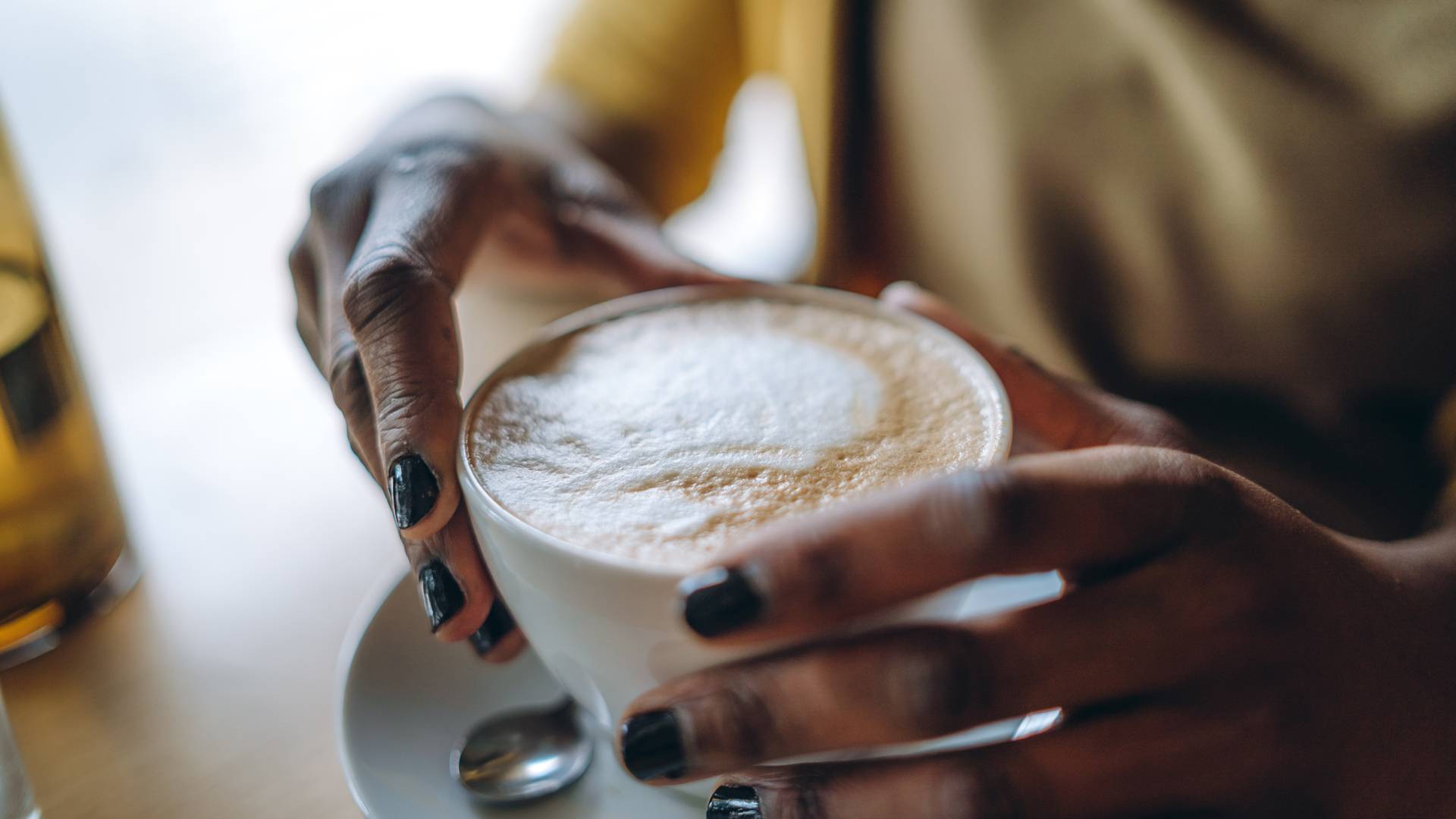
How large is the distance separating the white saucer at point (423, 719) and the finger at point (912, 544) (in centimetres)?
18

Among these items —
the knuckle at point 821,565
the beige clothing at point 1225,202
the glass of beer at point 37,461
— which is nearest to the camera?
the knuckle at point 821,565

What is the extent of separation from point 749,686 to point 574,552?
0.30ft

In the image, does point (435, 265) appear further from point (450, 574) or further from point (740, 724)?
point (740, 724)

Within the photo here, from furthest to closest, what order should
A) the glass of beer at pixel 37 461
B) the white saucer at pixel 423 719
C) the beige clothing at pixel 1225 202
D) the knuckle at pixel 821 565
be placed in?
the beige clothing at pixel 1225 202 → the glass of beer at pixel 37 461 → the white saucer at pixel 423 719 → the knuckle at pixel 821 565

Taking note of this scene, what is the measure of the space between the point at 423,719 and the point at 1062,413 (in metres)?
0.43

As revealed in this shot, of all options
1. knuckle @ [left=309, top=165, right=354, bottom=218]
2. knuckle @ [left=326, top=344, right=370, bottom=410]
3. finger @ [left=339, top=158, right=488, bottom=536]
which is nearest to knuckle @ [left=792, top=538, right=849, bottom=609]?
finger @ [left=339, top=158, right=488, bottom=536]

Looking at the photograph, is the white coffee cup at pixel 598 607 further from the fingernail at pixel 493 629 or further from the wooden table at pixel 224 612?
the wooden table at pixel 224 612

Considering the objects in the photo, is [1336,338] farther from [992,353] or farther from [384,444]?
[384,444]

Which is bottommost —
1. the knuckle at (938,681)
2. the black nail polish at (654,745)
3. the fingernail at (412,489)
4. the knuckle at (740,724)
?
the black nail polish at (654,745)

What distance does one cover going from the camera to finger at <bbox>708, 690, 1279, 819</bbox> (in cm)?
38

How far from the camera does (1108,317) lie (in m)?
0.87

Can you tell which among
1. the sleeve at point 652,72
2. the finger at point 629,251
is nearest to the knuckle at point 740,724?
the finger at point 629,251

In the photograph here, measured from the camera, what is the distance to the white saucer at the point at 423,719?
469mm

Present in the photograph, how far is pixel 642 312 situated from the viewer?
2.10ft
